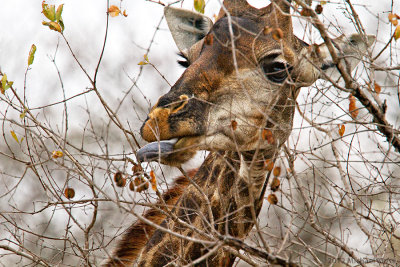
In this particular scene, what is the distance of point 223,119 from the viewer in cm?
528

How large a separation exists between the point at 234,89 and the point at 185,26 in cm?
143

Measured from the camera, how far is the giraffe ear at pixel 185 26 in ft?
21.1

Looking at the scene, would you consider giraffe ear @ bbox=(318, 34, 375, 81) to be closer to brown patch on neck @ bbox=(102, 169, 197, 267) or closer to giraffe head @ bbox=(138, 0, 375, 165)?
giraffe head @ bbox=(138, 0, 375, 165)

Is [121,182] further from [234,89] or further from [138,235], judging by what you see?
[138,235]

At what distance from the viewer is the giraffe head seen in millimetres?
4816

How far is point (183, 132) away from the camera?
488 cm

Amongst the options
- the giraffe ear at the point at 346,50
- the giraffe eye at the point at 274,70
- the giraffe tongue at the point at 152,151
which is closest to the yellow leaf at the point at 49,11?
the giraffe tongue at the point at 152,151

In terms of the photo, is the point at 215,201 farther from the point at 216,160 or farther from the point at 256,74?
the point at 256,74

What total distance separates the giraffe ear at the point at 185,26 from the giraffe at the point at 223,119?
0.09 feet

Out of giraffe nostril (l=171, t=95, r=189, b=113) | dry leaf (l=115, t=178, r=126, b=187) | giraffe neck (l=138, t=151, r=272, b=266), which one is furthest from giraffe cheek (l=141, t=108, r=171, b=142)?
giraffe neck (l=138, t=151, r=272, b=266)

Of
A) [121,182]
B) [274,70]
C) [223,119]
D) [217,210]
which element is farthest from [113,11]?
[217,210]

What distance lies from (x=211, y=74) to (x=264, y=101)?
0.59 meters

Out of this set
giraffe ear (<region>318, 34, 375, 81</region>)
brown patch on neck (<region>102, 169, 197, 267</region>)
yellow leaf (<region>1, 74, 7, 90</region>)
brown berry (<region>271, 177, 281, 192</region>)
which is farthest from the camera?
brown patch on neck (<region>102, 169, 197, 267</region>)

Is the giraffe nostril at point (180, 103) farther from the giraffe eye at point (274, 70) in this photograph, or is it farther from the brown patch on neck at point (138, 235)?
the brown patch on neck at point (138, 235)
